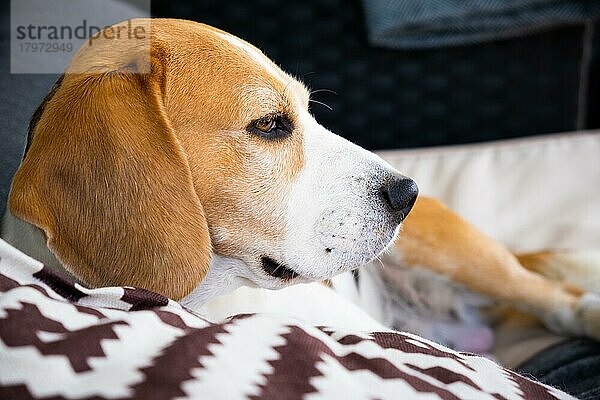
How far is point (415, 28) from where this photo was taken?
2244 millimetres

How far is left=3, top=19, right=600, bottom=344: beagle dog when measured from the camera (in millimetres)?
946

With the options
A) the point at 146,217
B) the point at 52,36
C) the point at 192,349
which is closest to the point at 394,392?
the point at 192,349

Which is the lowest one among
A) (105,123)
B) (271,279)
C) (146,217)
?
(271,279)

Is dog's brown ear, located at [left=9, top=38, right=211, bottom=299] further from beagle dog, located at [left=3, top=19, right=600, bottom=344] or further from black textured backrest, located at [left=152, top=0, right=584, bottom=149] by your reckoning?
black textured backrest, located at [left=152, top=0, right=584, bottom=149]

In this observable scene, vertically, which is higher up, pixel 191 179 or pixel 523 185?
pixel 191 179

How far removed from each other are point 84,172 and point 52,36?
61 cm

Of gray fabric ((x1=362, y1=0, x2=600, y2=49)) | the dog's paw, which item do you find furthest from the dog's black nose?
gray fabric ((x1=362, y1=0, x2=600, y2=49))

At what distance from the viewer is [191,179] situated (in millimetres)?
990

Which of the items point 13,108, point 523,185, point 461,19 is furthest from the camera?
point 461,19

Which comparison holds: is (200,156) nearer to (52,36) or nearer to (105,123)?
(105,123)

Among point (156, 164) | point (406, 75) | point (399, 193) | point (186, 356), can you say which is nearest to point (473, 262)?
Result: point (399, 193)

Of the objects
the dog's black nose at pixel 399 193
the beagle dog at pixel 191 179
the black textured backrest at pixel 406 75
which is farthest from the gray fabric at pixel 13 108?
the black textured backrest at pixel 406 75

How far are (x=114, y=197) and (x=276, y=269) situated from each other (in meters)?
0.28

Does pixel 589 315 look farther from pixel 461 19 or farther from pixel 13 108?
pixel 13 108
